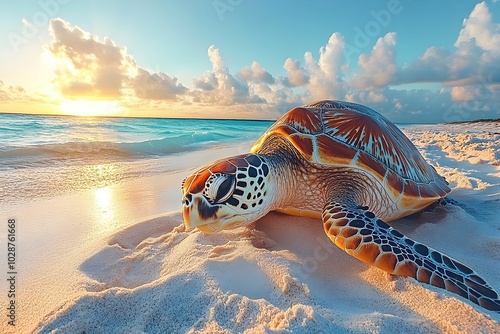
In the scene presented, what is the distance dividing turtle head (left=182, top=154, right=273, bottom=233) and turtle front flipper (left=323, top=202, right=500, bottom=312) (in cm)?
48

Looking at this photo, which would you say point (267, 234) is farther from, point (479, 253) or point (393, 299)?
point (479, 253)

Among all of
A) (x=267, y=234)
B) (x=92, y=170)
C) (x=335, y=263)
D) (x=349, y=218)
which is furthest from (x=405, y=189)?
(x=92, y=170)

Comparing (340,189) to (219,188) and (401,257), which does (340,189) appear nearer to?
(401,257)

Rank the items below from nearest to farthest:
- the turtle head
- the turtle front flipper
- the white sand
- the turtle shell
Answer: the white sand < the turtle front flipper < the turtle head < the turtle shell

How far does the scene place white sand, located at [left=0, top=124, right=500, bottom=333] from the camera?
1134 millimetres

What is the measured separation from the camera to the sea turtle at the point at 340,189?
1.44m

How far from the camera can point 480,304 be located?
122 centimetres

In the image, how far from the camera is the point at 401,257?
4.70 feet
